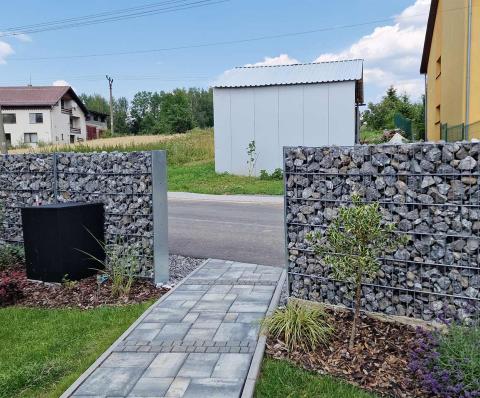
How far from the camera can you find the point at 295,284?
516 cm

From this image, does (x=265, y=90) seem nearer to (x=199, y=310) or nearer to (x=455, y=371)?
(x=199, y=310)

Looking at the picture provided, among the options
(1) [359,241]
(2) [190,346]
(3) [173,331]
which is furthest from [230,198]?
(1) [359,241]

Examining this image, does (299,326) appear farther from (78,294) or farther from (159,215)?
(78,294)

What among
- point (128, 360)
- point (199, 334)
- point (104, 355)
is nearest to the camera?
point (128, 360)

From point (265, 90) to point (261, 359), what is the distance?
17180 mm

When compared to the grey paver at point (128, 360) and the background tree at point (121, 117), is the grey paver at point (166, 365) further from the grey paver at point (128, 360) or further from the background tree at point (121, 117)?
the background tree at point (121, 117)

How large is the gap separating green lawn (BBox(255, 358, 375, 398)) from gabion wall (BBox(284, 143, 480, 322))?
1206 mm

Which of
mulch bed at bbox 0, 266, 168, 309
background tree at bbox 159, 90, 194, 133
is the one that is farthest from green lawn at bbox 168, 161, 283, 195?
background tree at bbox 159, 90, 194, 133

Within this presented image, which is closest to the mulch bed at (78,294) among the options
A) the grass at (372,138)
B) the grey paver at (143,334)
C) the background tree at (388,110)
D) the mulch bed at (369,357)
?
the grey paver at (143,334)

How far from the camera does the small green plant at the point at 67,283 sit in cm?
629

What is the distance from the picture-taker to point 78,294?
20.1 ft

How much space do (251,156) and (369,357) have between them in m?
16.9

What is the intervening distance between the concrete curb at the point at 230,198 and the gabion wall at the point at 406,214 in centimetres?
962

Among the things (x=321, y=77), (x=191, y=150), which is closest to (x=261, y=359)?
(x=321, y=77)
